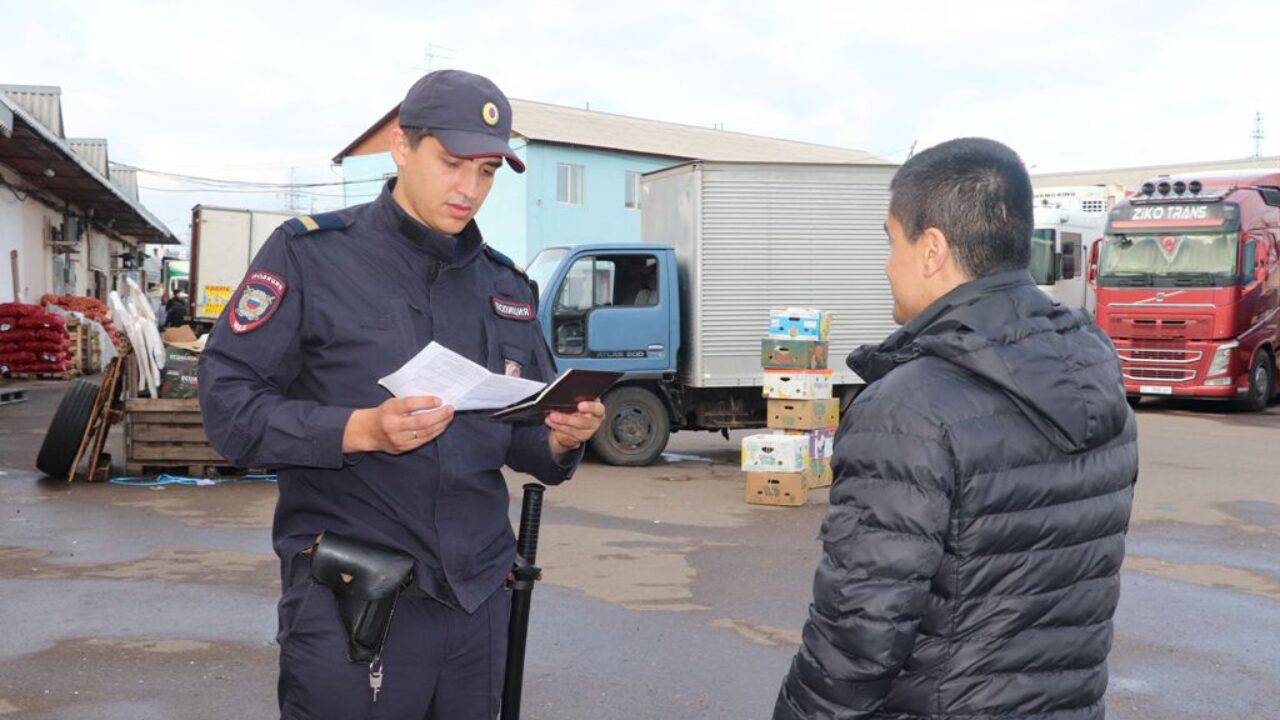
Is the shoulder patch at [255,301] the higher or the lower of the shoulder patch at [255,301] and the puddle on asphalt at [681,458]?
the higher

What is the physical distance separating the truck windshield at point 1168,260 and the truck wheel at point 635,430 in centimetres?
1123

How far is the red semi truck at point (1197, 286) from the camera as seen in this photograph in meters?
19.8

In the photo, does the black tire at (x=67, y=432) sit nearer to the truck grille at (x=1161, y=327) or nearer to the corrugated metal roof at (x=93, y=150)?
the truck grille at (x=1161, y=327)

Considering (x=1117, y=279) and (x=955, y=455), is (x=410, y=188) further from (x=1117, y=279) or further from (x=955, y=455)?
(x=1117, y=279)

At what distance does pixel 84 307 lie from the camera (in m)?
27.9

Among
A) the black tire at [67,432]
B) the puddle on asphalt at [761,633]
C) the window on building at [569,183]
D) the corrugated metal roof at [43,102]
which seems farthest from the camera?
the window on building at [569,183]

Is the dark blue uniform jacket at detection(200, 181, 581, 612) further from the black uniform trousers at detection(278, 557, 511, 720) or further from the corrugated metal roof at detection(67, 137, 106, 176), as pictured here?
the corrugated metal roof at detection(67, 137, 106, 176)

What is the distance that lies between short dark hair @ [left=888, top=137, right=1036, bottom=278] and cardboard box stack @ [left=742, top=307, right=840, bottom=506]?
8500 mm

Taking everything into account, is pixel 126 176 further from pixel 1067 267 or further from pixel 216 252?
pixel 1067 267

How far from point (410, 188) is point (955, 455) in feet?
4.44


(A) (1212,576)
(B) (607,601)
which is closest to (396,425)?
(B) (607,601)

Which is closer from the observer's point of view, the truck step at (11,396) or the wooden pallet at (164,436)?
the wooden pallet at (164,436)

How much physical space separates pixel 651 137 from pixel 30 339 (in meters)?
28.8

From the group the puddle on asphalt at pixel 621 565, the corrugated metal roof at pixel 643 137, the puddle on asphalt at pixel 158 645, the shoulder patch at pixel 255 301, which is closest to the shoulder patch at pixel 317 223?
the shoulder patch at pixel 255 301
